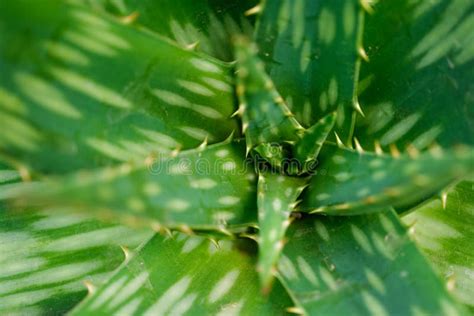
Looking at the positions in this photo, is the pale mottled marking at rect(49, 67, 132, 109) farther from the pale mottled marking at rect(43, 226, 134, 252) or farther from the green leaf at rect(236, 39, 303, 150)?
the pale mottled marking at rect(43, 226, 134, 252)

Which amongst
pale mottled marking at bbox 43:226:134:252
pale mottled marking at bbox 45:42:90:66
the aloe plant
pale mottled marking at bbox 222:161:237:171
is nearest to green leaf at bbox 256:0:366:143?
the aloe plant

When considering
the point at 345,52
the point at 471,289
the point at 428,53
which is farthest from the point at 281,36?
the point at 471,289

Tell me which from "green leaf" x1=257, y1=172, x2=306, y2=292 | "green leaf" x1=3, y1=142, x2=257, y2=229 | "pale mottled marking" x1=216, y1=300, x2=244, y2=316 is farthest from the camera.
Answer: "pale mottled marking" x1=216, y1=300, x2=244, y2=316

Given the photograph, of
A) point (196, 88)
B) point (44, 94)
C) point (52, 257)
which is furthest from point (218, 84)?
point (52, 257)

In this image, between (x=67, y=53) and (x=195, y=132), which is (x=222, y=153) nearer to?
(x=195, y=132)

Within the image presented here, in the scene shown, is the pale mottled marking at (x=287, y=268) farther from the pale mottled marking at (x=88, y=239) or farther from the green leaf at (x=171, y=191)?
the pale mottled marking at (x=88, y=239)

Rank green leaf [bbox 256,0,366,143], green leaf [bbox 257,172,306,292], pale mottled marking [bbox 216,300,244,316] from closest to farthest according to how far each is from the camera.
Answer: green leaf [bbox 257,172,306,292]
green leaf [bbox 256,0,366,143]
pale mottled marking [bbox 216,300,244,316]

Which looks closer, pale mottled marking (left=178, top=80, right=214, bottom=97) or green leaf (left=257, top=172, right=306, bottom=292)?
green leaf (left=257, top=172, right=306, bottom=292)

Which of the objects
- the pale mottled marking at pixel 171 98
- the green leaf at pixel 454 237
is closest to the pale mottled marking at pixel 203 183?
the pale mottled marking at pixel 171 98
